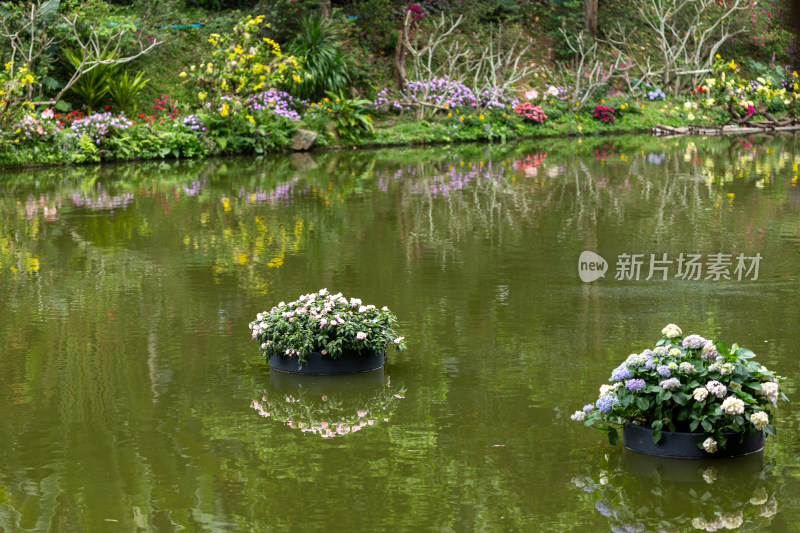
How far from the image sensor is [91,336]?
8.31 meters

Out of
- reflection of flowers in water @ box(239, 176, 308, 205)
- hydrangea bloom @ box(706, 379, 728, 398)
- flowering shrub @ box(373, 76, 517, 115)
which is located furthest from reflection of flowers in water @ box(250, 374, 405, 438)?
flowering shrub @ box(373, 76, 517, 115)

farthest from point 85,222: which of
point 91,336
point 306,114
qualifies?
point 306,114

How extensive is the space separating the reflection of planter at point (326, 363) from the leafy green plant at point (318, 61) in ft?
75.2

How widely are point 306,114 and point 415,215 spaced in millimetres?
13967

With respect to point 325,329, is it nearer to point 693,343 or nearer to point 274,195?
point 693,343

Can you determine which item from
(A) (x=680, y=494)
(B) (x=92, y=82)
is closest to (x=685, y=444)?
(A) (x=680, y=494)

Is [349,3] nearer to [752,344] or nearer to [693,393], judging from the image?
[752,344]

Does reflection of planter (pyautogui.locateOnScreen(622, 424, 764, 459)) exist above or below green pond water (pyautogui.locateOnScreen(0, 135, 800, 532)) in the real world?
above

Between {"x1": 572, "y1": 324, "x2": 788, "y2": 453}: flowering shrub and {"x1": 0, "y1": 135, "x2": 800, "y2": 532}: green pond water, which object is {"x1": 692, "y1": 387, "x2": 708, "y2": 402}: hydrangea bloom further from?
{"x1": 0, "y1": 135, "x2": 800, "y2": 532}: green pond water

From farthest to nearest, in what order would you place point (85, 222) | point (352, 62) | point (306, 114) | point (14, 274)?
1. point (352, 62)
2. point (306, 114)
3. point (85, 222)
4. point (14, 274)

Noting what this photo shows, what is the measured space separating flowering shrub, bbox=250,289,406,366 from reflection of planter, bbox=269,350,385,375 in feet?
0.16

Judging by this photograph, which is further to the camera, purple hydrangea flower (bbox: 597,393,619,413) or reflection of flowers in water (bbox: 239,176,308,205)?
reflection of flowers in water (bbox: 239,176,308,205)

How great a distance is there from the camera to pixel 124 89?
27.0 metres

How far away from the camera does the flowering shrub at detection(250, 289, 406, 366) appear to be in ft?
23.1
